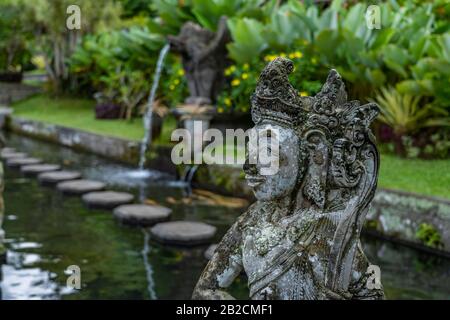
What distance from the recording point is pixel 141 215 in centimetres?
743

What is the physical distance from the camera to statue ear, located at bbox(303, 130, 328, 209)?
7.66 ft

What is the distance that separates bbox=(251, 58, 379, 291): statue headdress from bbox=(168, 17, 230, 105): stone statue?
A: 9276mm

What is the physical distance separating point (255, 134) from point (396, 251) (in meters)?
4.51

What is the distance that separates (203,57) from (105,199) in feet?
14.4

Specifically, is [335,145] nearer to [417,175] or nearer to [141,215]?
[141,215]

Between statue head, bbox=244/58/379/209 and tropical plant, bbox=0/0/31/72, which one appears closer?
statue head, bbox=244/58/379/209

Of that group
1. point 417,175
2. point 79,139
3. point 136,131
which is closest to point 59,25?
point 79,139

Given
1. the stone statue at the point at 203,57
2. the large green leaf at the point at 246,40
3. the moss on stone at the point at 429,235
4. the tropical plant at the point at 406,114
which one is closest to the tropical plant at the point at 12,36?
the stone statue at the point at 203,57

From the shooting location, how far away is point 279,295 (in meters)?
2.34

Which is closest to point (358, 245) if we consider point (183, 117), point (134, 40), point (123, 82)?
point (183, 117)

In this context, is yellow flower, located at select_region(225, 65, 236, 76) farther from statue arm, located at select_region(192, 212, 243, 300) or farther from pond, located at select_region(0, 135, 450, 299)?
statue arm, located at select_region(192, 212, 243, 300)

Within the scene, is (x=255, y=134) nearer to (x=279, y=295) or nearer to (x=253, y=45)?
(x=279, y=295)

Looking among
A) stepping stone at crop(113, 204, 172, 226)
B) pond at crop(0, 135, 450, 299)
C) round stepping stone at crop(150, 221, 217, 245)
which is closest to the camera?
pond at crop(0, 135, 450, 299)

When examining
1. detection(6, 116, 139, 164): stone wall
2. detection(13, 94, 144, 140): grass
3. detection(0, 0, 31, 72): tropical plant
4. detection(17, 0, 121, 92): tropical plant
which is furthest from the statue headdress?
detection(0, 0, 31, 72): tropical plant
